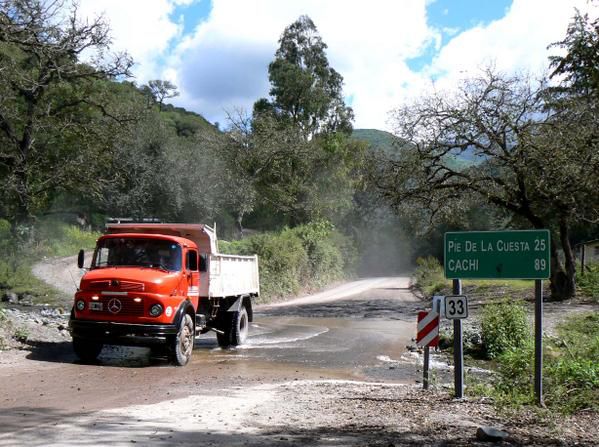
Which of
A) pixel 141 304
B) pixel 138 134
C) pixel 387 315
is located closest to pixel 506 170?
pixel 387 315

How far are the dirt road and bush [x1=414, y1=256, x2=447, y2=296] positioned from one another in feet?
73.1

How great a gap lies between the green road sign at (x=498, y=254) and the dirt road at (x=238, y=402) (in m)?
1.74

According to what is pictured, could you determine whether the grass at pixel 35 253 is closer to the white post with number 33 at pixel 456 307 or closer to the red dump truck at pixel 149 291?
the red dump truck at pixel 149 291

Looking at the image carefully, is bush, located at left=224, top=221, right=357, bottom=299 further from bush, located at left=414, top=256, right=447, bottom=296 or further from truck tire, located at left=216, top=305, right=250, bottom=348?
truck tire, located at left=216, top=305, right=250, bottom=348

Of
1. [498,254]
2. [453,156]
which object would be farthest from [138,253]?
[453,156]

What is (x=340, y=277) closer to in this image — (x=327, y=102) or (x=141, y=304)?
(x=327, y=102)

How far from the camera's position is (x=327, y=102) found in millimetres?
57969

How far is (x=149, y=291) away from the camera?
11.6 meters

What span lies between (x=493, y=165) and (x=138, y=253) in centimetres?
1782

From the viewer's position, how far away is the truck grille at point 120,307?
37.9 ft

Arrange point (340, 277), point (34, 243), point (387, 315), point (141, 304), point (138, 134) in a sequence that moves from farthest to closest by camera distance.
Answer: point (340, 277) → point (138, 134) → point (34, 243) → point (387, 315) → point (141, 304)

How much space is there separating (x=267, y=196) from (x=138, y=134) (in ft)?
38.1

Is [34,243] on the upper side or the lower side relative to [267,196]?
lower

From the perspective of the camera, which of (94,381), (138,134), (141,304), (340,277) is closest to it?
(94,381)
